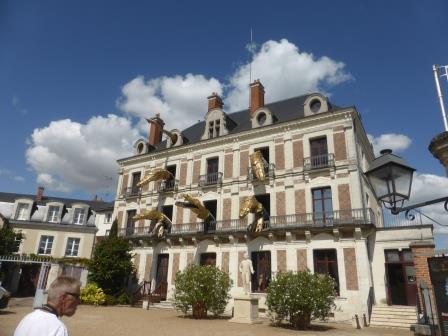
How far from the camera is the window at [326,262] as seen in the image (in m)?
15.6

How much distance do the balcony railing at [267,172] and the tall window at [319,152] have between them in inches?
90.3

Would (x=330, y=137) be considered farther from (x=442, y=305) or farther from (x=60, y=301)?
(x=60, y=301)

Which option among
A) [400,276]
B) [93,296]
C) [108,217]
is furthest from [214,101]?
[400,276]

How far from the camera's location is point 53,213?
28.2 m

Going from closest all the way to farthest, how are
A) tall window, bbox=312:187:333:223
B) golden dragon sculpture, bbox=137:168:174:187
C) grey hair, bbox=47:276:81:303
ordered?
1. grey hair, bbox=47:276:81:303
2. tall window, bbox=312:187:333:223
3. golden dragon sculpture, bbox=137:168:174:187

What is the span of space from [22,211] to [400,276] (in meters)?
28.6

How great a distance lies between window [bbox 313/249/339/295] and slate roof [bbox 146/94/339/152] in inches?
302

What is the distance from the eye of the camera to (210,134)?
22609mm

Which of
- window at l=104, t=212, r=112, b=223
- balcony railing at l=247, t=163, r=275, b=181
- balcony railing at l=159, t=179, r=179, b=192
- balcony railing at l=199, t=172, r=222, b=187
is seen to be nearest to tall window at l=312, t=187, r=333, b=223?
balcony railing at l=247, t=163, r=275, b=181

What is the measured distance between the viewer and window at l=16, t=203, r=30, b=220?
89.8 feet

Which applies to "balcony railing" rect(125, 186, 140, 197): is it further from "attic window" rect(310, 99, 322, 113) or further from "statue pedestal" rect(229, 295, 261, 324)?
"attic window" rect(310, 99, 322, 113)

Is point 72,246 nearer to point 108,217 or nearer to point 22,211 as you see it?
point 108,217

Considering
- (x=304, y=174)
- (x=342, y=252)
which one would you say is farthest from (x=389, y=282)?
(x=304, y=174)

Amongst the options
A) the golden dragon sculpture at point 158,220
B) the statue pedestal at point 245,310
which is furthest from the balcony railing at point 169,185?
the statue pedestal at point 245,310
